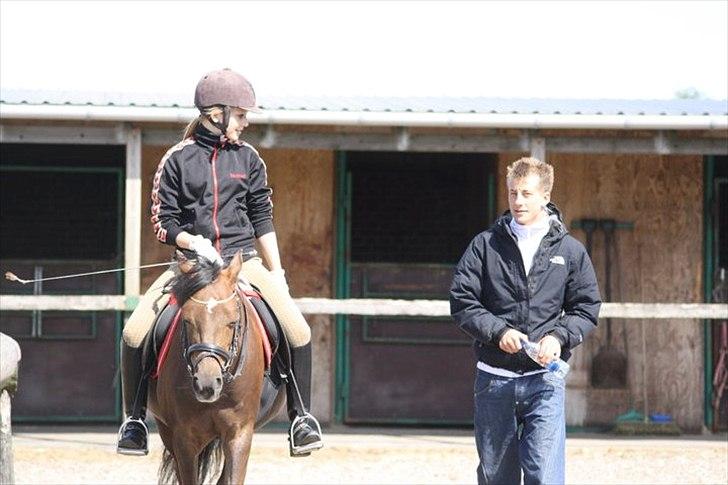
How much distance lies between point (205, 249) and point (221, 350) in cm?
58

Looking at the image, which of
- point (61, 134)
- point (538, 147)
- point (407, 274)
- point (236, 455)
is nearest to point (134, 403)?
point (236, 455)

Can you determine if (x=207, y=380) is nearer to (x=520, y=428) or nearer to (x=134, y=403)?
(x=134, y=403)

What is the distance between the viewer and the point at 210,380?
221 inches

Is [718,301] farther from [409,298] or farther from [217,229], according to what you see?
[217,229]

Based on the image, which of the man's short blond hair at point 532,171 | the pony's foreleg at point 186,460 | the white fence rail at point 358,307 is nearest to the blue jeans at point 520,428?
the man's short blond hair at point 532,171

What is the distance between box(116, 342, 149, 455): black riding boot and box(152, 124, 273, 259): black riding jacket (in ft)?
2.06

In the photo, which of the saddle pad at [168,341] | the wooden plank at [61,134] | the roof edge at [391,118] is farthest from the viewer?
the wooden plank at [61,134]

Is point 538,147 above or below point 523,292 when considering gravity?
above

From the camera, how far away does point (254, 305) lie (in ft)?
21.5

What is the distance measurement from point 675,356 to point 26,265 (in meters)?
6.13

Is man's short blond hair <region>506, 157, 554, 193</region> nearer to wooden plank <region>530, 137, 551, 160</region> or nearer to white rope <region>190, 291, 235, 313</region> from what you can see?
white rope <region>190, 291, 235, 313</region>

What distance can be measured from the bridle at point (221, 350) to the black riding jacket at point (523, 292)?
101 cm

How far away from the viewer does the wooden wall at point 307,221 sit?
1246 cm

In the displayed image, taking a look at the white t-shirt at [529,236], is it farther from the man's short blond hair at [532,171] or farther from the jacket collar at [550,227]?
the man's short blond hair at [532,171]
